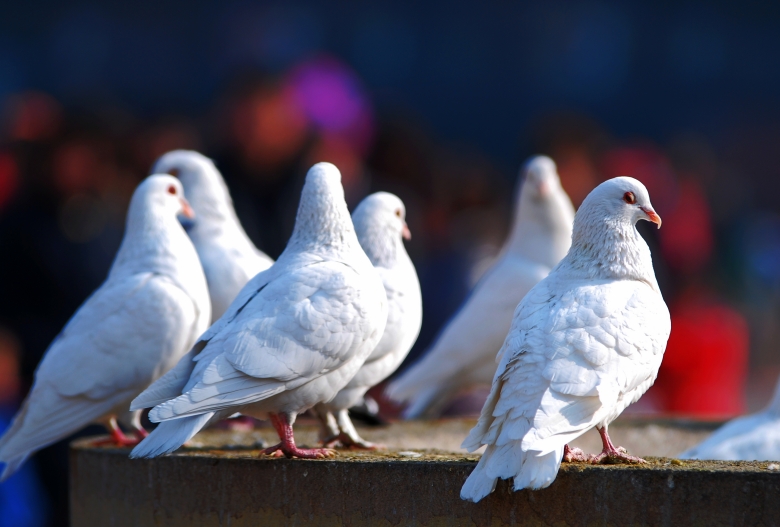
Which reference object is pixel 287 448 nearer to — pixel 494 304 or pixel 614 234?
pixel 614 234

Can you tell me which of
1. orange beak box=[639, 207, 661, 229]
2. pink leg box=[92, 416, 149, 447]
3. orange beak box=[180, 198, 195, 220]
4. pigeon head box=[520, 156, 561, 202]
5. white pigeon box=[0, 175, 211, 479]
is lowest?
pink leg box=[92, 416, 149, 447]

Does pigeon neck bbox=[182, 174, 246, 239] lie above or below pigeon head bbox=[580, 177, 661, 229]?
above

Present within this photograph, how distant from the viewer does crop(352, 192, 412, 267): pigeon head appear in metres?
5.98

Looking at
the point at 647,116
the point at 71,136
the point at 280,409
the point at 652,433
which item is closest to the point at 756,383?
the point at 647,116

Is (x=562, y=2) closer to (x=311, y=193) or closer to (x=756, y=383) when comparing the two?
(x=756, y=383)

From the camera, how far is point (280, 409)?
15.7 ft

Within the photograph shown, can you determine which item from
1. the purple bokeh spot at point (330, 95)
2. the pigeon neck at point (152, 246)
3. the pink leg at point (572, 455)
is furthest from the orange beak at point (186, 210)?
the purple bokeh spot at point (330, 95)

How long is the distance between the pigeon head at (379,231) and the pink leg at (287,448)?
1405mm

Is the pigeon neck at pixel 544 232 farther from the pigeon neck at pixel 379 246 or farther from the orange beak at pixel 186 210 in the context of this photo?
the orange beak at pixel 186 210

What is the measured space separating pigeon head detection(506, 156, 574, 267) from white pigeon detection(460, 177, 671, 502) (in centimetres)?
276

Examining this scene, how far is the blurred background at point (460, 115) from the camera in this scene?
9.03 metres

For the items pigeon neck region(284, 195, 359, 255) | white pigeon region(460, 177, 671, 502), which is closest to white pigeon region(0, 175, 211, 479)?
pigeon neck region(284, 195, 359, 255)

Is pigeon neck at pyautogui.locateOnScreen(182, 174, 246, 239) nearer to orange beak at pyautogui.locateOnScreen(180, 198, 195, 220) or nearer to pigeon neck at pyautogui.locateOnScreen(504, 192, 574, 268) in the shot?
orange beak at pyautogui.locateOnScreen(180, 198, 195, 220)

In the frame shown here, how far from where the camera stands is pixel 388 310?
18.4 feet
